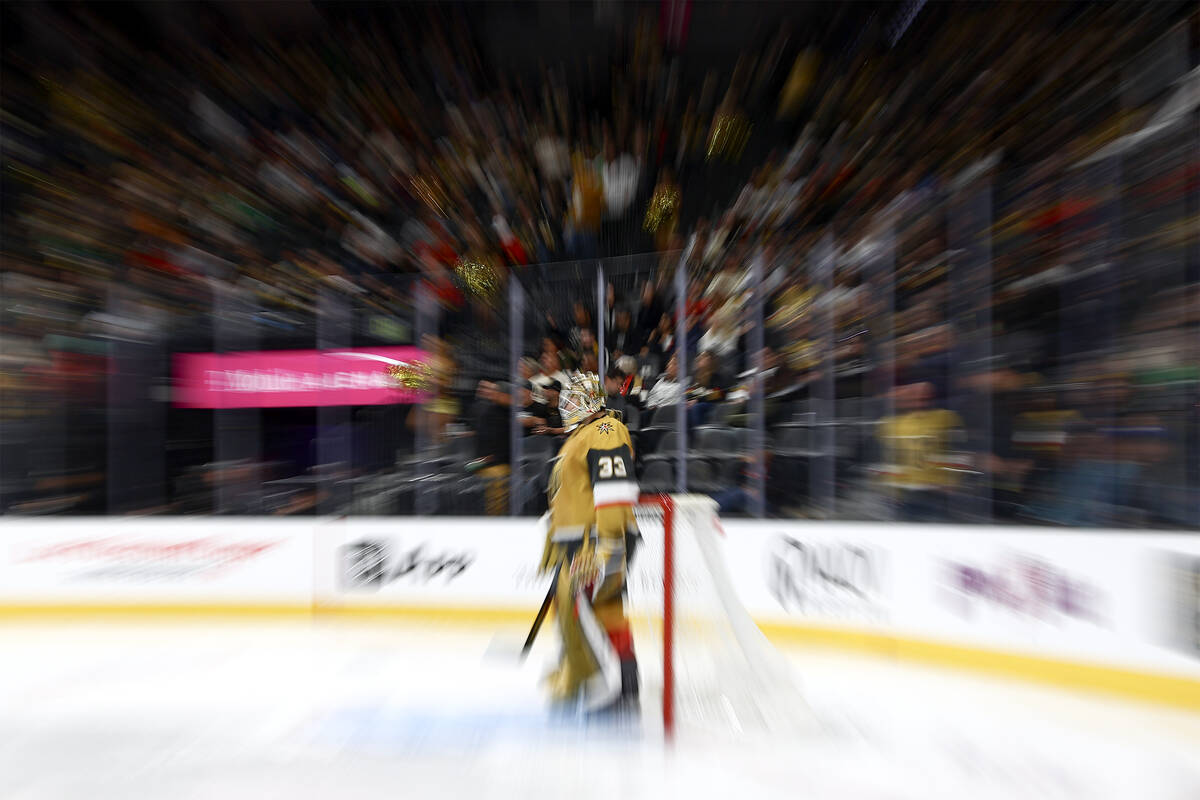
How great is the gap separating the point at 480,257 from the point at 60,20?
4.01m

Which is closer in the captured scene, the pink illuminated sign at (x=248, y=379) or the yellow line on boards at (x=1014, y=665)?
the yellow line on boards at (x=1014, y=665)

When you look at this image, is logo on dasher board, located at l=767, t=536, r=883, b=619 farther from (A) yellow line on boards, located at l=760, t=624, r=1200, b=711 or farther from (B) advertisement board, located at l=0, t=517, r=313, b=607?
(B) advertisement board, located at l=0, t=517, r=313, b=607

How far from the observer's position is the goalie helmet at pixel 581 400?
2.06 meters

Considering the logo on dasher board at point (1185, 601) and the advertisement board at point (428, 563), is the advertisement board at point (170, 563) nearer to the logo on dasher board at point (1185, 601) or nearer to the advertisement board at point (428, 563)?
the advertisement board at point (428, 563)

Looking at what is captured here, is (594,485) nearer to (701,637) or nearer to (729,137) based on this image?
(701,637)

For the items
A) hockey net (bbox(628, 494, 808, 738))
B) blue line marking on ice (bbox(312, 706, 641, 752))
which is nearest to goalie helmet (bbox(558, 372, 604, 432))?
hockey net (bbox(628, 494, 808, 738))

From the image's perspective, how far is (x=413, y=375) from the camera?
3965 mm

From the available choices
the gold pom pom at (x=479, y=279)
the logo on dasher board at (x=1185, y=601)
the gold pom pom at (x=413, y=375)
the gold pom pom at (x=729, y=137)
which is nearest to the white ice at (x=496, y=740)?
the logo on dasher board at (x=1185, y=601)

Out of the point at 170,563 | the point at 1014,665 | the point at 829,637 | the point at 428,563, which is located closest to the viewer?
the point at 1014,665

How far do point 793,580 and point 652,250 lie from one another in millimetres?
2939

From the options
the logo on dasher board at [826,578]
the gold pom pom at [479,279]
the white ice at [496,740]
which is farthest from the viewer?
the gold pom pom at [479,279]

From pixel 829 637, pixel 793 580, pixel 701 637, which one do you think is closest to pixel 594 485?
pixel 701 637

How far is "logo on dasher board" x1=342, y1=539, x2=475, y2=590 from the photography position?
9.78 ft

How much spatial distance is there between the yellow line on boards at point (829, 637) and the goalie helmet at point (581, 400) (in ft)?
4.47
